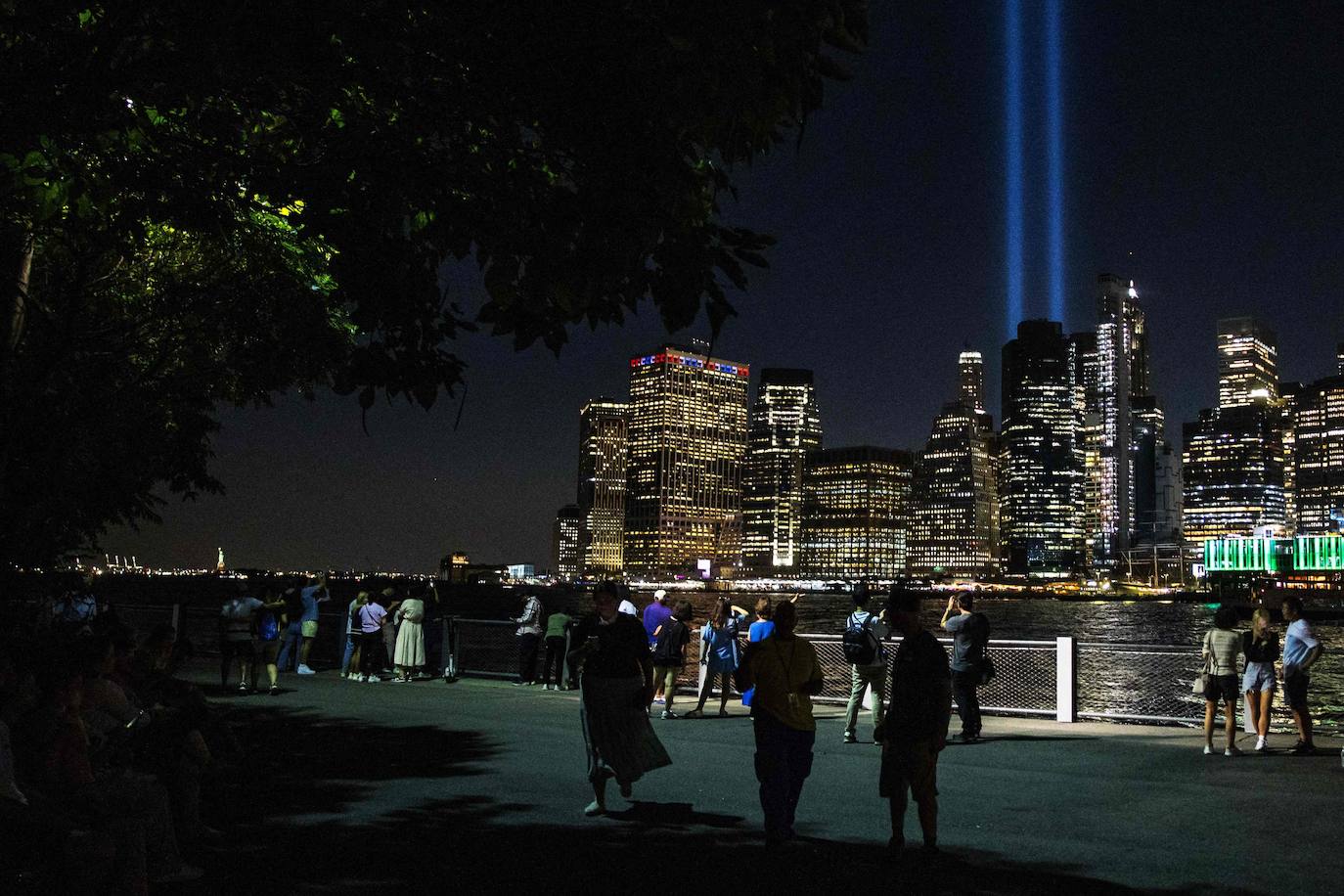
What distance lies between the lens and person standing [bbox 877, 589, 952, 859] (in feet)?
25.1

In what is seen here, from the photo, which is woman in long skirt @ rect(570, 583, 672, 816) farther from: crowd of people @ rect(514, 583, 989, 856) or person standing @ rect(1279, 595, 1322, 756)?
person standing @ rect(1279, 595, 1322, 756)

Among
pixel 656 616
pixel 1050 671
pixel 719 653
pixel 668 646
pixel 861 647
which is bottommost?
pixel 1050 671

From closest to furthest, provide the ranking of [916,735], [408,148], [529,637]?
[408,148] → [916,735] → [529,637]

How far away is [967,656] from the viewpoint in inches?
518

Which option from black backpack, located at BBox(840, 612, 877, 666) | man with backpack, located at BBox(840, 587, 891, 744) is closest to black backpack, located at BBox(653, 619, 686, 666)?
man with backpack, located at BBox(840, 587, 891, 744)

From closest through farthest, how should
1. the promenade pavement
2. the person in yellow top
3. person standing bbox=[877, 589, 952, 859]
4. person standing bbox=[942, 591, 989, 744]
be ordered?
the promenade pavement
person standing bbox=[877, 589, 952, 859]
the person in yellow top
person standing bbox=[942, 591, 989, 744]

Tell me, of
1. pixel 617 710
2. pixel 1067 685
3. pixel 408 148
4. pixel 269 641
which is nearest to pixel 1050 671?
pixel 1067 685

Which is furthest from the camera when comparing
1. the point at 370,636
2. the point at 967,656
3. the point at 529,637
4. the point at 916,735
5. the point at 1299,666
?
the point at 370,636

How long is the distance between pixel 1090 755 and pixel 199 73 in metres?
11.7

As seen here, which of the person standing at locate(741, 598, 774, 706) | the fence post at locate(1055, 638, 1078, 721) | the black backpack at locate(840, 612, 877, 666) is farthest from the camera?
the fence post at locate(1055, 638, 1078, 721)

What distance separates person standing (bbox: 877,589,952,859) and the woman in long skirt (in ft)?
6.75

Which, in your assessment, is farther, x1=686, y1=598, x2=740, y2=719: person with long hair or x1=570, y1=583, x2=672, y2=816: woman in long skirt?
x1=686, y1=598, x2=740, y2=719: person with long hair

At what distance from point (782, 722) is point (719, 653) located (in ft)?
27.1

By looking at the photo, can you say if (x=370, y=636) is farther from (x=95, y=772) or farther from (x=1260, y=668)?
(x=1260, y=668)
